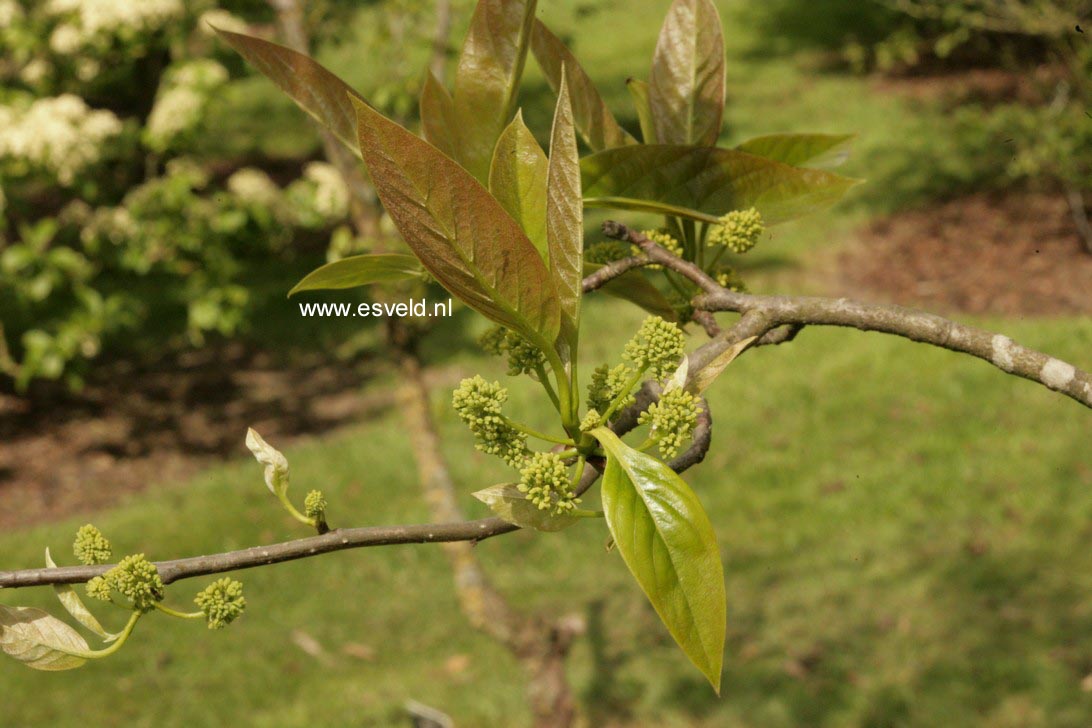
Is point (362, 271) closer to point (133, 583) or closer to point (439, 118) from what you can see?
point (439, 118)

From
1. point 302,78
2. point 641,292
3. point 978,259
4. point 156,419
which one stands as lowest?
point 156,419

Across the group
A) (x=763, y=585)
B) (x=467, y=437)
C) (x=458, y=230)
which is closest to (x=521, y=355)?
(x=458, y=230)

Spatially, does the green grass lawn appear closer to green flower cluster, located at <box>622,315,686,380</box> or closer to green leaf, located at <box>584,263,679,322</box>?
green leaf, located at <box>584,263,679,322</box>

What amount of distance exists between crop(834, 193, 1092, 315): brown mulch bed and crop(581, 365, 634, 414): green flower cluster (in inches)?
293

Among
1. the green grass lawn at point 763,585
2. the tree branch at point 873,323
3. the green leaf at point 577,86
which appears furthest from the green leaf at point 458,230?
the green grass lawn at point 763,585

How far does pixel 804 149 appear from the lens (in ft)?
4.49

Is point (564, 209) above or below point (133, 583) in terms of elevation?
above

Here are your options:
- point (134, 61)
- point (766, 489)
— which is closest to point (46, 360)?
point (134, 61)

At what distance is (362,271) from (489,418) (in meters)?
0.29

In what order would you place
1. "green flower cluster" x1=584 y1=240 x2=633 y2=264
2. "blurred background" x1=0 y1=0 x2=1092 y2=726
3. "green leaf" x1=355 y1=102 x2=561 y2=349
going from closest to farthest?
"green leaf" x1=355 y1=102 x2=561 y2=349 → "green flower cluster" x1=584 y1=240 x2=633 y2=264 → "blurred background" x1=0 y1=0 x2=1092 y2=726

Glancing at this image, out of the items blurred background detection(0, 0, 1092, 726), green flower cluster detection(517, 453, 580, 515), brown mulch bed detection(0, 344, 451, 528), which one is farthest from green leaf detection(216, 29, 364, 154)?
brown mulch bed detection(0, 344, 451, 528)

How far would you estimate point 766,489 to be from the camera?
19.8 feet

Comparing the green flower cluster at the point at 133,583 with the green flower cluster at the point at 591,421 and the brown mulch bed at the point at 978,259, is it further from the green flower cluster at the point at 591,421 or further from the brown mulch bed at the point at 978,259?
the brown mulch bed at the point at 978,259

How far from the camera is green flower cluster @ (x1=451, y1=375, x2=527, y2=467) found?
2.95ft
